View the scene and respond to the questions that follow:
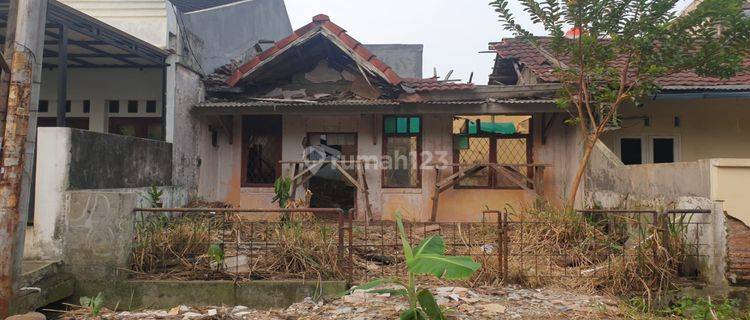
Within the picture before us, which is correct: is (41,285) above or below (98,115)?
below

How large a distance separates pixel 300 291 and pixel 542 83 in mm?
6600

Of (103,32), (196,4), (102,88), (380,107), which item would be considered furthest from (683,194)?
(102,88)

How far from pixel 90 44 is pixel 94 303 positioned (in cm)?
495

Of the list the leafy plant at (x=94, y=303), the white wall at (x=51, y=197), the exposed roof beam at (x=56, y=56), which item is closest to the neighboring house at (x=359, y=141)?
the exposed roof beam at (x=56, y=56)

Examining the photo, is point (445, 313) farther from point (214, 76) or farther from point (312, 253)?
point (214, 76)

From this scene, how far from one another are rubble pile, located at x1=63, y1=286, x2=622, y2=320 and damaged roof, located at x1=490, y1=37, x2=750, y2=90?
4.56 m

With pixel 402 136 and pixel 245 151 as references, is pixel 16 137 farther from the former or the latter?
pixel 402 136

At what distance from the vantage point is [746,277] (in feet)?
18.5

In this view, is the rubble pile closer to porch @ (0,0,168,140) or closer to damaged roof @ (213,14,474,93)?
damaged roof @ (213,14,474,93)

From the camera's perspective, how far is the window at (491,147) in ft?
34.1

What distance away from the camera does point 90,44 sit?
8234mm

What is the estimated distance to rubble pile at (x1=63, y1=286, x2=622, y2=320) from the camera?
4898mm

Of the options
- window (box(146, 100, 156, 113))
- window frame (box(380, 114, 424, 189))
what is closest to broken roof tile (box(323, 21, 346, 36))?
window frame (box(380, 114, 424, 189))

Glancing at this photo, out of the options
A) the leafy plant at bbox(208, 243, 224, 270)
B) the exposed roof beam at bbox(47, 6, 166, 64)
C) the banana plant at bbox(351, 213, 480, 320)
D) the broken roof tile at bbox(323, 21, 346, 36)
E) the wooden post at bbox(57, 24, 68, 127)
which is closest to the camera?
the banana plant at bbox(351, 213, 480, 320)
